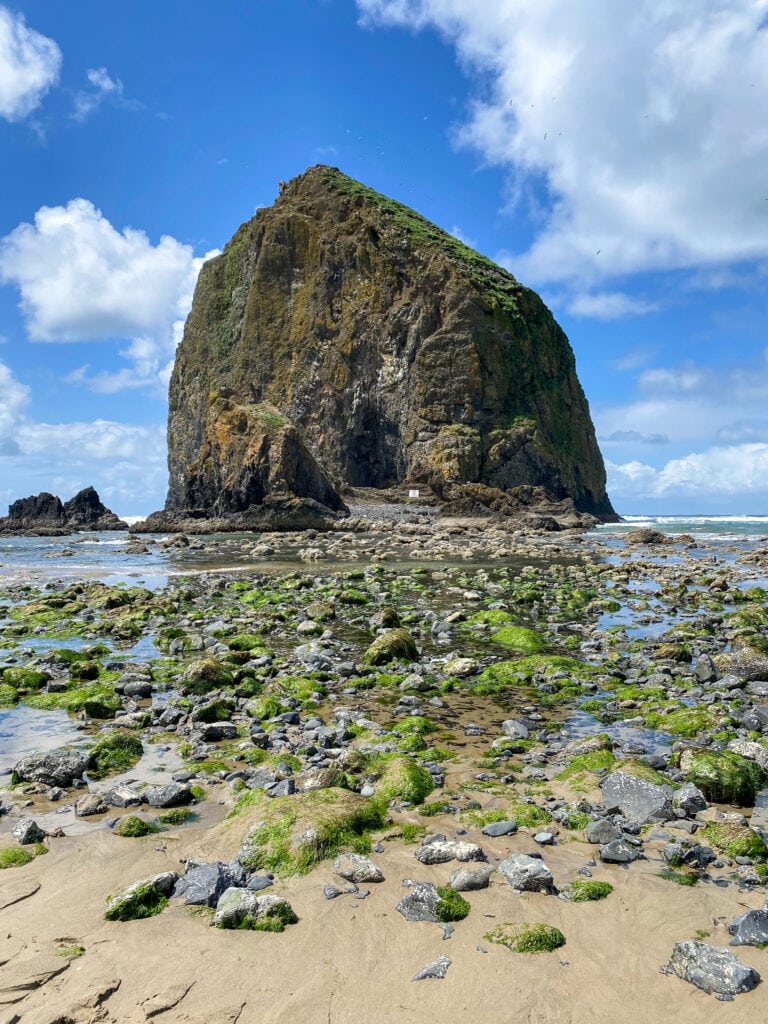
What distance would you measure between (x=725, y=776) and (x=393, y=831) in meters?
3.27

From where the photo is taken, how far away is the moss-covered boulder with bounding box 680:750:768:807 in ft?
20.2

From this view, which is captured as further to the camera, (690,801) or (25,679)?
(25,679)

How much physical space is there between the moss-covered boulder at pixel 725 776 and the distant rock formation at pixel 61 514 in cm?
8496

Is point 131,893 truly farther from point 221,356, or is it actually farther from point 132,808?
point 221,356

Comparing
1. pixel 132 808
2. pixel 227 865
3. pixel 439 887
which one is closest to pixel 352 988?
pixel 439 887

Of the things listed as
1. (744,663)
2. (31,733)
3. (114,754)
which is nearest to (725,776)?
(744,663)

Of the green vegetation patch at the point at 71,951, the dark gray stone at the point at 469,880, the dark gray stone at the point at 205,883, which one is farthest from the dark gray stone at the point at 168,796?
the dark gray stone at the point at 469,880

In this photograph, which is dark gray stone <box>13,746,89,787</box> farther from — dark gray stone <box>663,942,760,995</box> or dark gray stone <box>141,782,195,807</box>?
dark gray stone <box>663,942,760,995</box>

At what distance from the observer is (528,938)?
4.11 metres

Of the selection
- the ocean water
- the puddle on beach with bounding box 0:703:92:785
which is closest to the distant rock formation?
the ocean water

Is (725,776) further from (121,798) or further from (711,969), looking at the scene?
(121,798)

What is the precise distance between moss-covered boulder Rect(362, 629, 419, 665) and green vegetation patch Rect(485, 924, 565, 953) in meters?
7.85

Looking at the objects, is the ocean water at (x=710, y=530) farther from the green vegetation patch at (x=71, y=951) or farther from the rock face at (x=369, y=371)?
the green vegetation patch at (x=71, y=951)

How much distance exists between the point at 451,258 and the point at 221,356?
140ft
